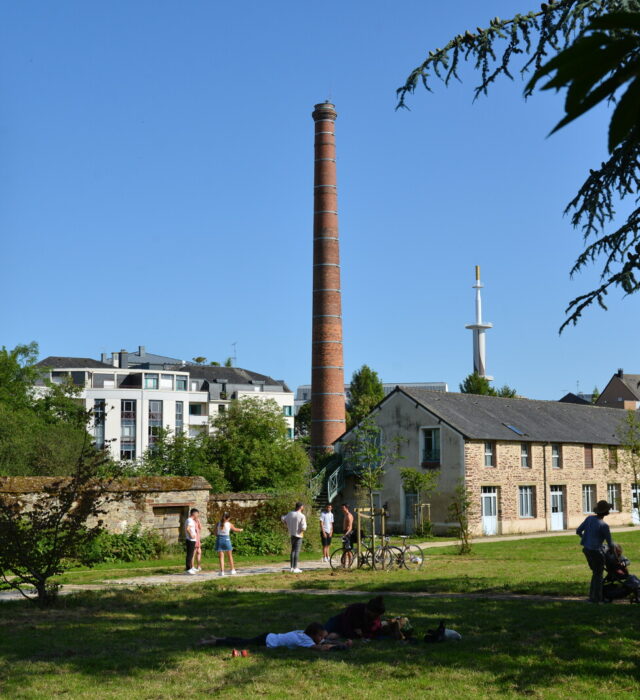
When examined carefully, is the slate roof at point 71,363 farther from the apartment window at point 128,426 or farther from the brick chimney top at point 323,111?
the brick chimney top at point 323,111

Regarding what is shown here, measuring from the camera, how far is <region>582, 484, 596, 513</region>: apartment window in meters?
44.3

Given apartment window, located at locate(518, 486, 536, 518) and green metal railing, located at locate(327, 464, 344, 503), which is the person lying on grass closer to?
apartment window, located at locate(518, 486, 536, 518)

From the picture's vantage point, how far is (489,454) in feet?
132

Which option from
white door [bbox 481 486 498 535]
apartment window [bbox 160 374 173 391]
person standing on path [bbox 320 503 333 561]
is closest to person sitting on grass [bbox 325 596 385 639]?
person standing on path [bbox 320 503 333 561]

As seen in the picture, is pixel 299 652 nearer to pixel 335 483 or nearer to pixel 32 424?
pixel 335 483

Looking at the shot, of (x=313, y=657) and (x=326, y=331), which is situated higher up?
(x=326, y=331)

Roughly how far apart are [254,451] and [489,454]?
515 inches

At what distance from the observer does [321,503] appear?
4288 centimetres

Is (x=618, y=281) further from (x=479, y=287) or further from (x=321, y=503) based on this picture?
(x=479, y=287)

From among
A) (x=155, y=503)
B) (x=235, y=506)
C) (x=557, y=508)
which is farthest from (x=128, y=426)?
(x=155, y=503)

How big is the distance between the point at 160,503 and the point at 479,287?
216ft

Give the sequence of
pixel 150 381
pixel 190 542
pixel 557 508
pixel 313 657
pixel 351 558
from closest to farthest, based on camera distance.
Answer: pixel 313 657, pixel 190 542, pixel 351 558, pixel 557 508, pixel 150 381

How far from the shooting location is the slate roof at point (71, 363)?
302 feet

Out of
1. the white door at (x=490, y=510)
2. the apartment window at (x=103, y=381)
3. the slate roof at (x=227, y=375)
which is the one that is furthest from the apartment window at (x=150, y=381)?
the white door at (x=490, y=510)
